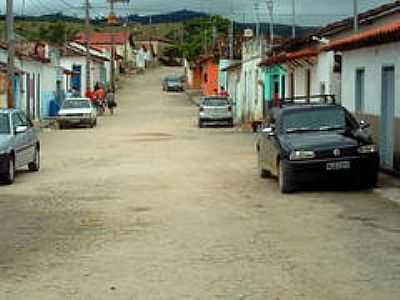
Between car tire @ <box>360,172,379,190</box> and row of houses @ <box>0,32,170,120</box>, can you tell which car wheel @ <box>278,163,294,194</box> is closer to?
car tire @ <box>360,172,379,190</box>

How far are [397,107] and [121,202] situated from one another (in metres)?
6.90

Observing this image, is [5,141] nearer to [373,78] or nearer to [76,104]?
[373,78]

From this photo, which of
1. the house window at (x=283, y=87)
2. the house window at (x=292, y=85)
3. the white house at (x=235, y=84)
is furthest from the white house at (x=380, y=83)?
the white house at (x=235, y=84)

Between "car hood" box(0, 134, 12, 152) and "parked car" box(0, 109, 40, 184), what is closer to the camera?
"parked car" box(0, 109, 40, 184)

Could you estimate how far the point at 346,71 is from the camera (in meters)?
25.5

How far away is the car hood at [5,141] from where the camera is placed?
19.8 meters

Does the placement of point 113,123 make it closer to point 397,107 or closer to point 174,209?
point 397,107

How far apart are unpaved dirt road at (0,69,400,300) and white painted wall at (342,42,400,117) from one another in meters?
3.33

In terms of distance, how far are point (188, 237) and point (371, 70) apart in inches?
456

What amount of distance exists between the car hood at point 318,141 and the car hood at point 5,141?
5967 millimetres

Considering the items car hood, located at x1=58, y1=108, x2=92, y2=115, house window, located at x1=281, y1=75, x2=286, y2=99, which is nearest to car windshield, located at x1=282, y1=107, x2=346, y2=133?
house window, located at x1=281, y1=75, x2=286, y2=99

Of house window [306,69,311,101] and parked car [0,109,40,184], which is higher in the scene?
house window [306,69,311,101]

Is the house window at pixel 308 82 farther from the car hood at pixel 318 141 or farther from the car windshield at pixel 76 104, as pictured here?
the car windshield at pixel 76 104

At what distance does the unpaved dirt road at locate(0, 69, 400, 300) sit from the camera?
879 centimetres
